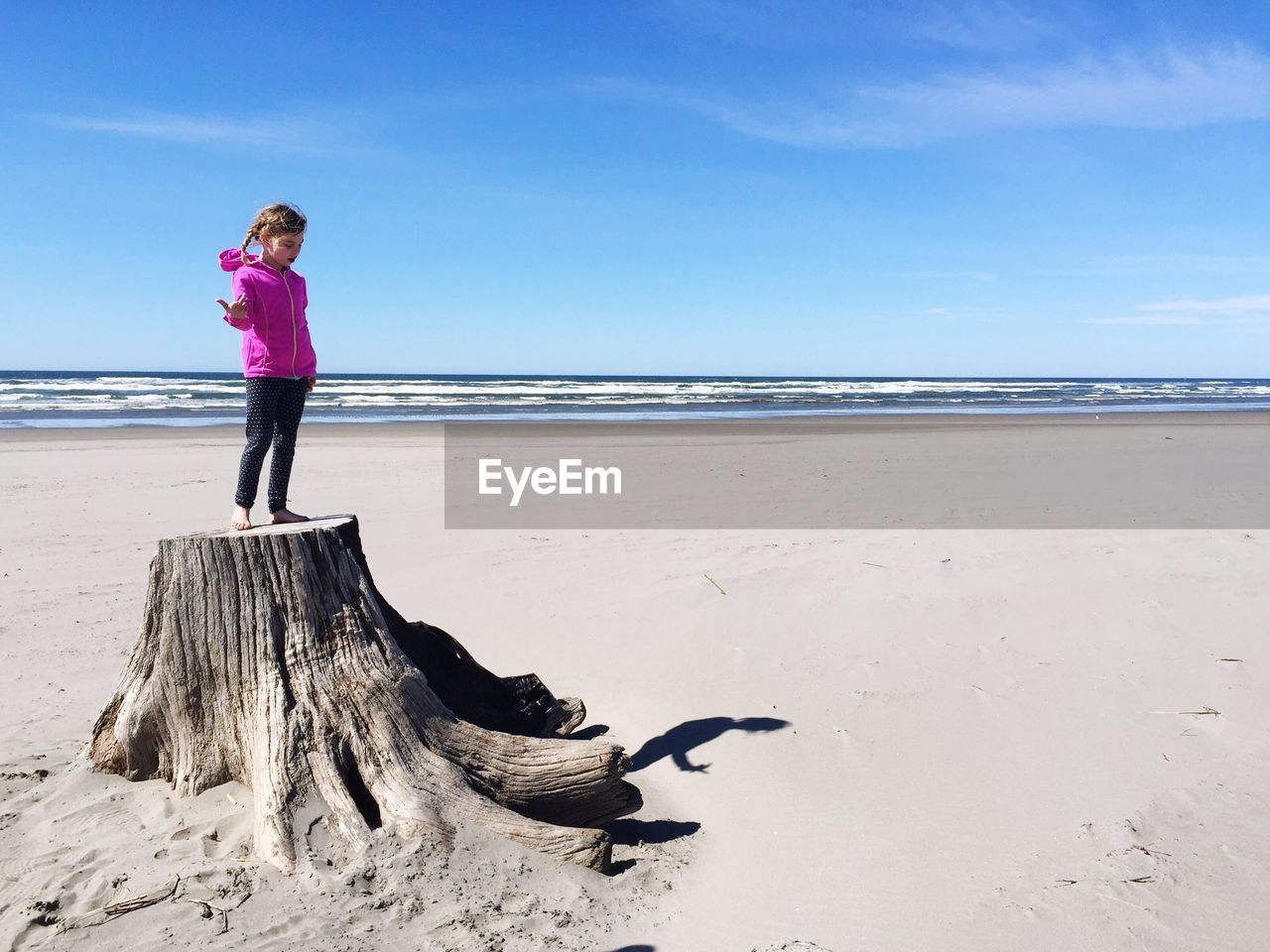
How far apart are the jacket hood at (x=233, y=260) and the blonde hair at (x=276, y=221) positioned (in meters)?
0.02

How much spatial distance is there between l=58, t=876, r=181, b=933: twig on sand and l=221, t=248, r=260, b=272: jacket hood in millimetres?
2778

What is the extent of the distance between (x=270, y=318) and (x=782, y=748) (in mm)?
3413

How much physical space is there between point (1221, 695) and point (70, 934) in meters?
5.84

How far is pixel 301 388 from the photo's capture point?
4.93m

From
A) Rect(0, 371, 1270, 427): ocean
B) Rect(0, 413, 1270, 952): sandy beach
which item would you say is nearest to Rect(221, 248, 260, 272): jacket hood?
Rect(0, 413, 1270, 952): sandy beach

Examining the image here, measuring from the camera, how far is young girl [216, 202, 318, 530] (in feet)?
14.7

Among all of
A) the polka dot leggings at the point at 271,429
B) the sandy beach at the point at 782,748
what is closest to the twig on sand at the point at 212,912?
the sandy beach at the point at 782,748

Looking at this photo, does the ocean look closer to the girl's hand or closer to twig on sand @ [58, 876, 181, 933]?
the girl's hand

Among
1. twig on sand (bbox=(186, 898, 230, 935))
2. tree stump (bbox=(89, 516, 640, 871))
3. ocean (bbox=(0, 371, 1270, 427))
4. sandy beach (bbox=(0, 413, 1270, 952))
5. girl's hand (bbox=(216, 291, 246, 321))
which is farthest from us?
ocean (bbox=(0, 371, 1270, 427))

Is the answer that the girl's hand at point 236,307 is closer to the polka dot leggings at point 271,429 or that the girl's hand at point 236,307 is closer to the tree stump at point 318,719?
the polka dot leggings at point 271,429

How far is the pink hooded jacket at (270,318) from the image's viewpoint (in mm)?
4488

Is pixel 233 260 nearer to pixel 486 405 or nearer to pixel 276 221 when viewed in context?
pixel 276 221

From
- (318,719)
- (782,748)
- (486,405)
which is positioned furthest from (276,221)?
(486,405)

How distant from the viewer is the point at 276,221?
445cm
